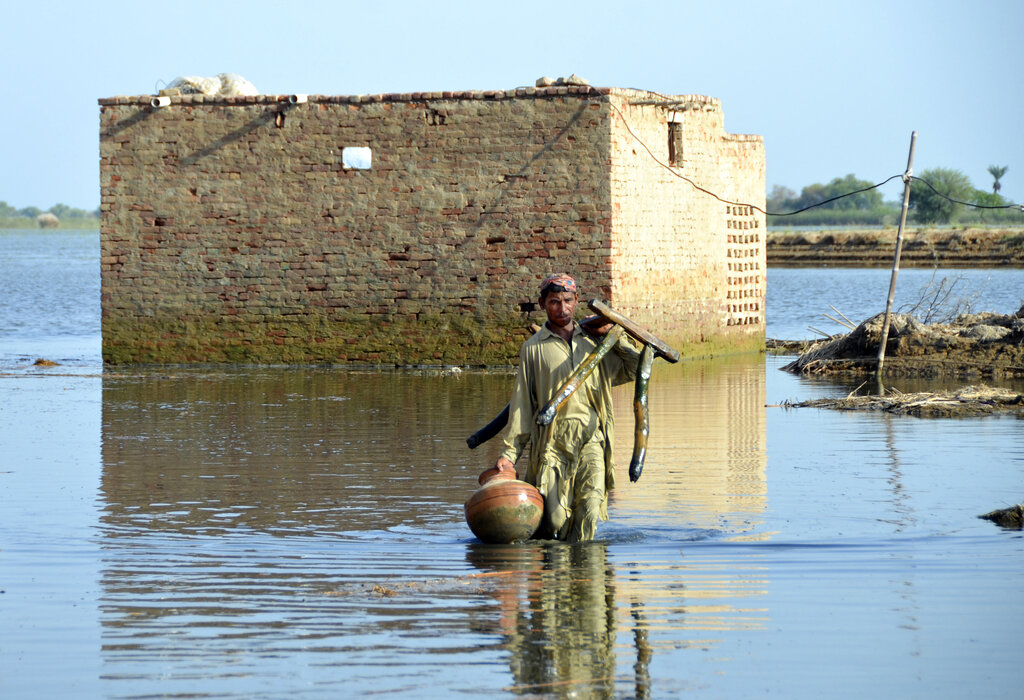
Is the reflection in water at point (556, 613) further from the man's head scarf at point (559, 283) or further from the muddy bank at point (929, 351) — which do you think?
the muddy bank at point (929, 351)

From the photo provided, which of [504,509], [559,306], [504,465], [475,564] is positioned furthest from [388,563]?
[559,306]

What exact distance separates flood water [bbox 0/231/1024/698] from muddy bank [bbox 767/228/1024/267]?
4991cm

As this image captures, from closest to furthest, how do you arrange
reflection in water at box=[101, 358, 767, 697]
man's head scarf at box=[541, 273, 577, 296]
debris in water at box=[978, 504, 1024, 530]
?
Answer: 1. reflection in water at box=[101, 358, 767, 697]
2. man's head scarf at box=[541, 273, 577, 296]
3. debris in water at box=[978, 504, 1024, 530]

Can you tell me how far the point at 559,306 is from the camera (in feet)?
26.0

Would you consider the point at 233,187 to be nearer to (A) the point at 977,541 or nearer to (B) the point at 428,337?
(B) the point at 428,337

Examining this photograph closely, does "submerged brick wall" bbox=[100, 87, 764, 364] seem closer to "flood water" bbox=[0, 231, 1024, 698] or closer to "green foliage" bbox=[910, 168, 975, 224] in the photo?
"flood water" bbox=[0, 231, 1024, 698]

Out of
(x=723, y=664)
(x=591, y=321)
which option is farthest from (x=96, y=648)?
(x=591, y=321)

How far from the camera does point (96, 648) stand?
6.01 meters

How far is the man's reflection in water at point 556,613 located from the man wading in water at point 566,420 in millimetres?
225

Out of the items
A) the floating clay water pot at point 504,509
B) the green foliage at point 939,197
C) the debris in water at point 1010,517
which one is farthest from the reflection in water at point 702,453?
the green foliage at point 939,197

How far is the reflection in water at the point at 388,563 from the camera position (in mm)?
5801

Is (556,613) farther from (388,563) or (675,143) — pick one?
(675,143)

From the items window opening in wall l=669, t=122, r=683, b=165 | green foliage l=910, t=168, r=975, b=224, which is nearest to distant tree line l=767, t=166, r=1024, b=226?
green foliage l=910, t=168, r=975, b=224

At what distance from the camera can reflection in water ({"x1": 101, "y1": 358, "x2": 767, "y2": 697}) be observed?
5.80 meters
